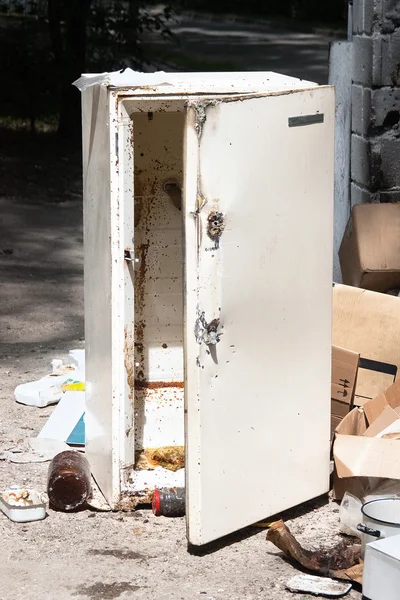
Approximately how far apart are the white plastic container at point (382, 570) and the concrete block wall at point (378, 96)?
267 cm

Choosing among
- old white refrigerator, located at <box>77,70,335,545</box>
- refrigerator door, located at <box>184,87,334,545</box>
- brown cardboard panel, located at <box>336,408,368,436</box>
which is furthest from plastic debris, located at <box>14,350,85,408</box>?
refrigerator door, located at <box>184,87,334,545</box>

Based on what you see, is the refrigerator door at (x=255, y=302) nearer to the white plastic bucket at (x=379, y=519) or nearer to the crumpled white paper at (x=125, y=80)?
the white plastic bucket at (x=379, y=519)

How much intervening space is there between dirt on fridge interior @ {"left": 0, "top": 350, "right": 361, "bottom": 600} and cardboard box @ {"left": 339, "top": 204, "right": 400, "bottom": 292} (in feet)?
3.83

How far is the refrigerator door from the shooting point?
132 inches

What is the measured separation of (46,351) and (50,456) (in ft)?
5.01

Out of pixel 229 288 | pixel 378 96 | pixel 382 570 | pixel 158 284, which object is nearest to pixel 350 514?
pixel 382 570

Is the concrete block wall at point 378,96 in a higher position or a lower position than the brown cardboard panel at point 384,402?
higher

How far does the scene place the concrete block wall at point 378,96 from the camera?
17.7 feet

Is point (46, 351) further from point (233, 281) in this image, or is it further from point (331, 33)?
point (331, 33)

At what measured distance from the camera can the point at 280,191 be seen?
3.53 metres

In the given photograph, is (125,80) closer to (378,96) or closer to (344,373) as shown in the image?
(344,373)

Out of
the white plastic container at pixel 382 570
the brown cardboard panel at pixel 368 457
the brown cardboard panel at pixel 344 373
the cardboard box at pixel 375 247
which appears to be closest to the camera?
the white plastic container at pixel 382 570

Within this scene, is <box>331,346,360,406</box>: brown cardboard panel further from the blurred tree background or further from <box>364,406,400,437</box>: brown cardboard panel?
the blurred tree background

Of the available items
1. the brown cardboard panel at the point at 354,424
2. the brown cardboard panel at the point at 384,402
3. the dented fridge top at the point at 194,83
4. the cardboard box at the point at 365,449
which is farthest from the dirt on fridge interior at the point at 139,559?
the dented fridge top at the point at 194,83
